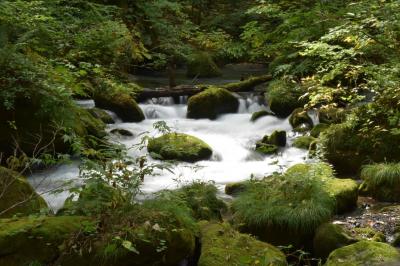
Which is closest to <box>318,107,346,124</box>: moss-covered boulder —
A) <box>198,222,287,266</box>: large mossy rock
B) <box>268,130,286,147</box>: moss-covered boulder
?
<box>268,130,286,147</box>: moss-covered boulder

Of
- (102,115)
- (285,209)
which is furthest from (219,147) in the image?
(285,209)

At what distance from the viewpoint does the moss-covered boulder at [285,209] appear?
6.03m

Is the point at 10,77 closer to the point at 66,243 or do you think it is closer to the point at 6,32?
the point at 6,32

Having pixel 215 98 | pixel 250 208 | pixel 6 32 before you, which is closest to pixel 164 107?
pixel 215 98

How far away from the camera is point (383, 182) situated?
772 cm

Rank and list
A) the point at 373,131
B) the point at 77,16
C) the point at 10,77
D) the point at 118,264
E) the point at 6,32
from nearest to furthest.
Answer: the point at 118,264 < the point at 10,77 < the point at 373,131 < the point at 6,32 < the point at 77,16

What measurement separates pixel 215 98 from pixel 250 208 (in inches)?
316

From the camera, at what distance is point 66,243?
13.8ft

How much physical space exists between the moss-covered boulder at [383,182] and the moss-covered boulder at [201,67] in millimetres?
12120

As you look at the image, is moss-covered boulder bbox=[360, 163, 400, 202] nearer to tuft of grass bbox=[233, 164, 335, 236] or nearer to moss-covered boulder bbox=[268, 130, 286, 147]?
tuft of grass bbox=[233, 164, 335, 236]

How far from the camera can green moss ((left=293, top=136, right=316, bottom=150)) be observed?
10.9 meters

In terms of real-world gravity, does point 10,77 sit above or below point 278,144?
above

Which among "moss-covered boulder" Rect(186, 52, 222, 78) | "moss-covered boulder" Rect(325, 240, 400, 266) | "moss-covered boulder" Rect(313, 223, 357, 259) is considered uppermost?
"moss-covered boulder" Rect(186, 52, 222, 78)

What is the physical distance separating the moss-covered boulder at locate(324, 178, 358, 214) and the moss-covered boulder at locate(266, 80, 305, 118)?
5.84m
